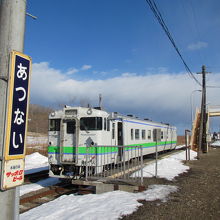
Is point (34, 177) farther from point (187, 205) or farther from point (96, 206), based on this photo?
point (187, 205)

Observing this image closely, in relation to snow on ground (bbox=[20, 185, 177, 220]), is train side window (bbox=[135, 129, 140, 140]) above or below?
above

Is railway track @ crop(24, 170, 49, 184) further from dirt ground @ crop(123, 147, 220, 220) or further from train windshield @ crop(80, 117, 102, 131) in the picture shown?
dirt ground @ crop(123, 147, 220, 220)

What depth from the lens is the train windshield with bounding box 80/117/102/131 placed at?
10398 mm

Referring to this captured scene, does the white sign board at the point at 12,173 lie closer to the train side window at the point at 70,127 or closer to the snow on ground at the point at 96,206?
the snow on ground at the point at 96,206

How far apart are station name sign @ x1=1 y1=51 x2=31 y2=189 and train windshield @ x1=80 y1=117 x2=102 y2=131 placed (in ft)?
25.6

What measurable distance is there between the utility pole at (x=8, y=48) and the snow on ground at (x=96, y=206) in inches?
148

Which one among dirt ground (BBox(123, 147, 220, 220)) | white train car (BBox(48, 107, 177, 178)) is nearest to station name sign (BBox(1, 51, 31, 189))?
dirt ground (BBox(123, 147, 220, 220))

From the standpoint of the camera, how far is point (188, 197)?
7.54 m

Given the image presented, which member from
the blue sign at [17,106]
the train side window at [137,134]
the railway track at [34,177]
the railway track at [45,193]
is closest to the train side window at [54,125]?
the railway track at [45,193]

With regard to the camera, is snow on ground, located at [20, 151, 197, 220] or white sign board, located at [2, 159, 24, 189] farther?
snow on ground, located at [20, 151, 197, 220]

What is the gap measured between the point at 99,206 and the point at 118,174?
303 cm

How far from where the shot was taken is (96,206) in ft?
21.8

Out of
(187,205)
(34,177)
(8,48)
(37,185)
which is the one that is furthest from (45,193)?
(8,48)

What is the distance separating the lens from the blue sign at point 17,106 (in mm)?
2389
